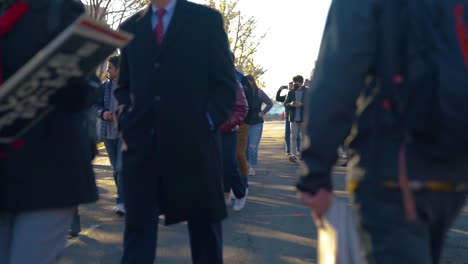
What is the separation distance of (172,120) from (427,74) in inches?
73.9

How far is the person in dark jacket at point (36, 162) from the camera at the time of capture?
293 cm

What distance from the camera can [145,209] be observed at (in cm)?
412

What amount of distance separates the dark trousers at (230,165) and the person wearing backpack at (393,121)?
5332 millimetres

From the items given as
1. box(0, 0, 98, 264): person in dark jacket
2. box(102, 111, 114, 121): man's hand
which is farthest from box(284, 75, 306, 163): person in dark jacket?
box(0, 0, 98, 264): person in dark jacket

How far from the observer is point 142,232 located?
4.15 meters

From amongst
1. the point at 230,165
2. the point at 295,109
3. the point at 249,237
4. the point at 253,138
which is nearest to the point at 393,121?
the point at 249,237

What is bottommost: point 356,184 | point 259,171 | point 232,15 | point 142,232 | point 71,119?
point 259,171

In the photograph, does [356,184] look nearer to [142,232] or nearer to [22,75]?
[22,75]

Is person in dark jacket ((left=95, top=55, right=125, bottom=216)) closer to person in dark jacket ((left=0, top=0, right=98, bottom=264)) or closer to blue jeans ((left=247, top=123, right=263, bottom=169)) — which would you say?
blue jeans ((left=247, top=123, right=263, bottom=169))

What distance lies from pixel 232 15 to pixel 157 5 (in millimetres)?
39426

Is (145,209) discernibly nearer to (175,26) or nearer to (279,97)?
(175,26)

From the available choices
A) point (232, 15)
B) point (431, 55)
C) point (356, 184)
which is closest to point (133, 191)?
point (356, 184)

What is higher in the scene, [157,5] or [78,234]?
[157,5]

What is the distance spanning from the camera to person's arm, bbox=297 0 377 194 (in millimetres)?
2545
